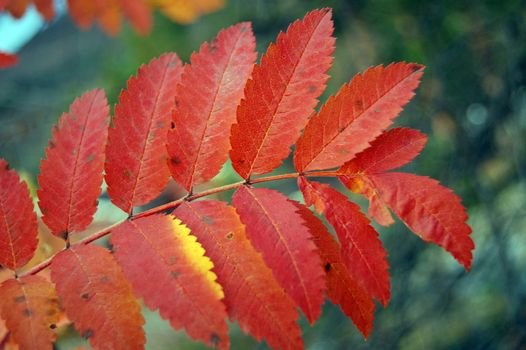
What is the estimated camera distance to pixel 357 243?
0.62 metres

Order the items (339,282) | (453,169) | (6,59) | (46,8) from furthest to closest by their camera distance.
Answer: (453,169), (46,8), (6,59), (339,282)

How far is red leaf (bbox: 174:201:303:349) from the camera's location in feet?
1.88

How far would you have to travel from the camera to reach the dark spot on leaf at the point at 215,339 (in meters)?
0.55

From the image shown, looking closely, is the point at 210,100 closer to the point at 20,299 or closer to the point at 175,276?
the point at 175,276

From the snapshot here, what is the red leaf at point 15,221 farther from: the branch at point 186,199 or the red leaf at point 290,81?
the red leaf at point 290,81

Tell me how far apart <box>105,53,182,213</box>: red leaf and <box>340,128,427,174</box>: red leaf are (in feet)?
0.88

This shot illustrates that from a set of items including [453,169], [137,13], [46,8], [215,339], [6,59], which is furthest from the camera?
[453,169]

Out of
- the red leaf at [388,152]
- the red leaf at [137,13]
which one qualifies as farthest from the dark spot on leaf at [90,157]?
the red leaf at [137,13]

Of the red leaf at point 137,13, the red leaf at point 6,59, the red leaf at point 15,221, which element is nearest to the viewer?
the red leaf at point 15,221

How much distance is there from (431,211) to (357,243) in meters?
0.10

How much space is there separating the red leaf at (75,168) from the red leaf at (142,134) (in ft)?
0.08

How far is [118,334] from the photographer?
0.59 meters

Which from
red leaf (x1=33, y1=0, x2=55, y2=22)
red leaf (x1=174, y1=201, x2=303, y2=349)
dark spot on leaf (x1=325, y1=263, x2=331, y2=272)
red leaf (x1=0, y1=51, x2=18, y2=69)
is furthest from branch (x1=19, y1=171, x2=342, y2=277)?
red leaf (x1=33, y1=0, x2=55, y2=22)

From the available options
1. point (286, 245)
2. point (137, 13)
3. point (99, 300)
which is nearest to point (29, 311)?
point (99, 300)
